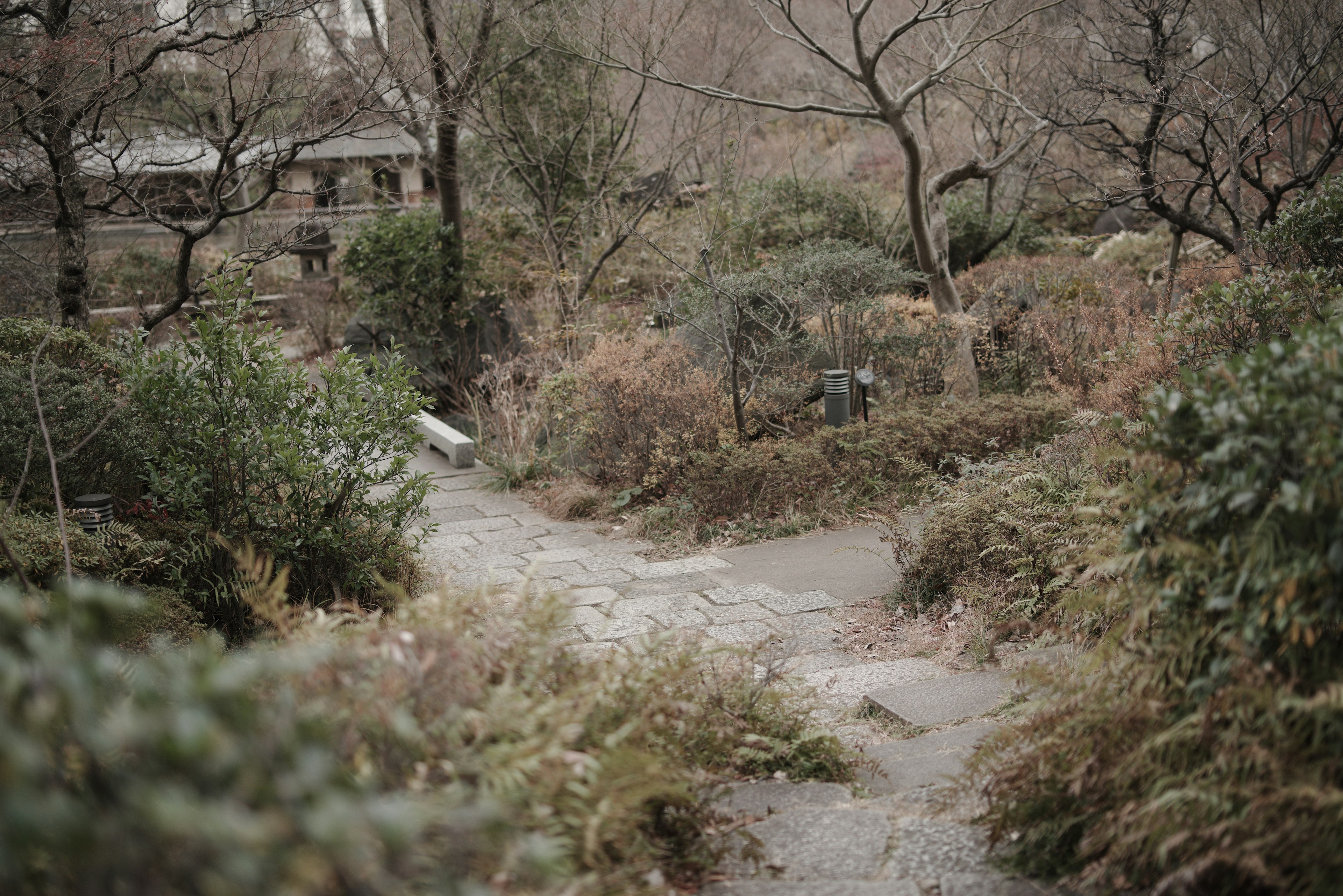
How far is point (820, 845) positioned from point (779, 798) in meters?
0.38

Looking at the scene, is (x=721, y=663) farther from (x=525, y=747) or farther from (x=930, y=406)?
(x=930, y=406)

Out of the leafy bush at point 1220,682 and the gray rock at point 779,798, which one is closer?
the leafy bush at point 1220,682

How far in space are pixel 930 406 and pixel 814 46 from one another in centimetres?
297

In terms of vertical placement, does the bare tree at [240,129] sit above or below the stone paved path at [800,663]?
above

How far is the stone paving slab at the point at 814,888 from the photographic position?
207 cm

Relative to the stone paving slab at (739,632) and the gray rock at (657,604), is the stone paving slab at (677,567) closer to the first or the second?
the gray rock at (657,604)

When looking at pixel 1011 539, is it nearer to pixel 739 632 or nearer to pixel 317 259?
pixel 739 632

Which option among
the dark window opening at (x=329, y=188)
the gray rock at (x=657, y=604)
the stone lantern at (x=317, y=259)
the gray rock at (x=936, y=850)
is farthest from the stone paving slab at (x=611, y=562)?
the stone lantern at (x=317, y=259)

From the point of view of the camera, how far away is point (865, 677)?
4.21 meters

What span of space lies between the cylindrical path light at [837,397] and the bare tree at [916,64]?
1833mm

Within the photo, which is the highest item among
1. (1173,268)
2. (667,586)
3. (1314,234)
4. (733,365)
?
(1173,268)

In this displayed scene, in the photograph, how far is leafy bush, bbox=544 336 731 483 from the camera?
7484mm

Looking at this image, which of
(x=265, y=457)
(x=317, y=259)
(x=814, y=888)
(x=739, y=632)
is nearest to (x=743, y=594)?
(x=739, y=632)

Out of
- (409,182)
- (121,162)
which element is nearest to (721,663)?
(121,162)
